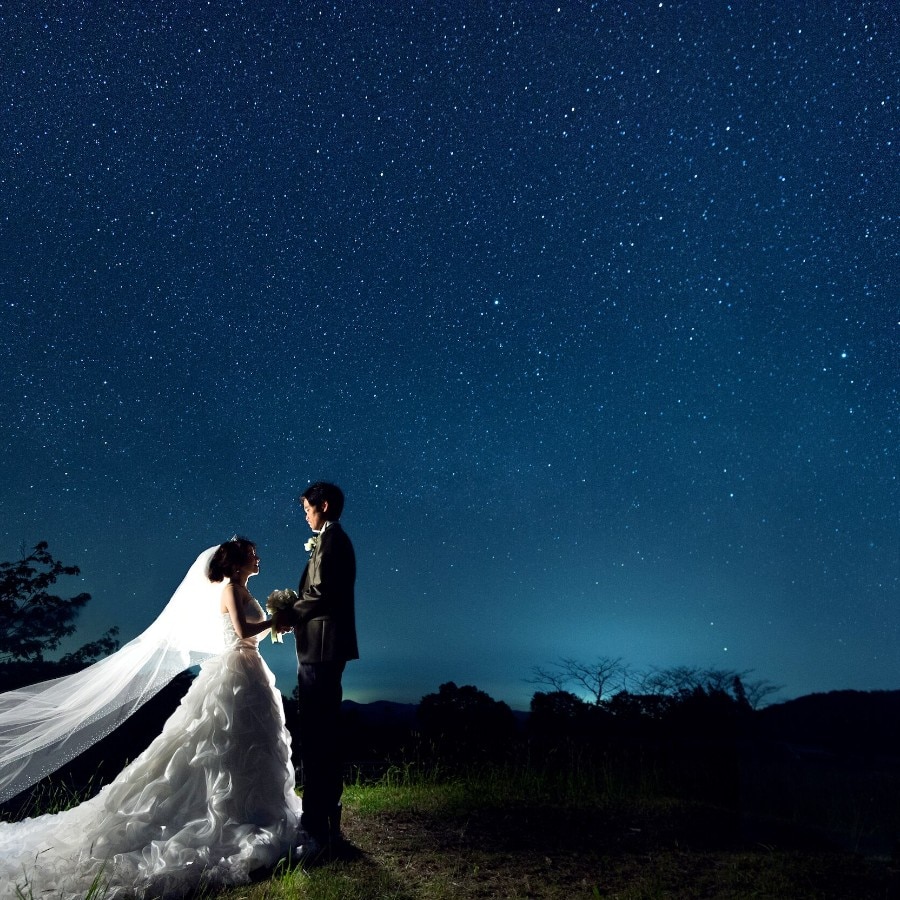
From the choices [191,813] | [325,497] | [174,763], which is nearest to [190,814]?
[191,813]

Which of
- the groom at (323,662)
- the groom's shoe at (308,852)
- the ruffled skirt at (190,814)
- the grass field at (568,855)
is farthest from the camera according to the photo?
the groom at (323,662)

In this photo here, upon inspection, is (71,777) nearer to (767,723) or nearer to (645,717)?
(645,717)

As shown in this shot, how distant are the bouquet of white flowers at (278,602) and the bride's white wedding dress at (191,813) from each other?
19 centimetres

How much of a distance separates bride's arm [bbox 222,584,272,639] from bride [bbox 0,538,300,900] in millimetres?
11

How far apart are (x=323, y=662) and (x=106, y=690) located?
204 cm

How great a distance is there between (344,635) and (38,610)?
12304 mm

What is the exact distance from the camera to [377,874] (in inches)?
234

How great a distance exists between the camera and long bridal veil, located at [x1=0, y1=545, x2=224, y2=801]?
21.1 feet

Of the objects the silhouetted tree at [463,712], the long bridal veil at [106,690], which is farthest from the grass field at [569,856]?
the silhouetted tree at [463,712]

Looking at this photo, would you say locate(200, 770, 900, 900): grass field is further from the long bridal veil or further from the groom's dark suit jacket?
the long bridal veil

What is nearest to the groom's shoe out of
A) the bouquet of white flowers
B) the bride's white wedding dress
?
the bride's white wedding dress

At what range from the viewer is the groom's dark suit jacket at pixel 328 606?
655 cm

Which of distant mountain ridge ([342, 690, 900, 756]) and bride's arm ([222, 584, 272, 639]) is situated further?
distant mountain ridge ([342, 690, 900, 756])

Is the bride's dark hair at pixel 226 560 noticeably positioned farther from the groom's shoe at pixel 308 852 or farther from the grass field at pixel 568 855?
the grass field at pixel 568 855
